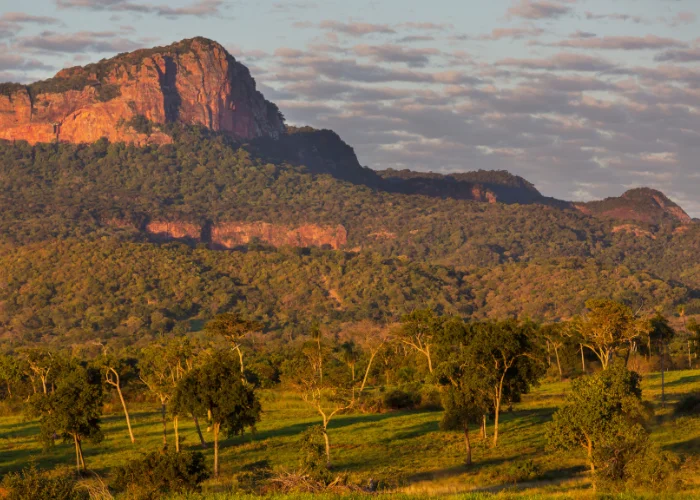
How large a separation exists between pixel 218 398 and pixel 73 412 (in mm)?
7582

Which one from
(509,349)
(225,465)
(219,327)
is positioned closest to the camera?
(225,465)

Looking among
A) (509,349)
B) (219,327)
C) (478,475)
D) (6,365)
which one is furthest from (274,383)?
(478,475)

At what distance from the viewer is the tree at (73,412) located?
2016 inches

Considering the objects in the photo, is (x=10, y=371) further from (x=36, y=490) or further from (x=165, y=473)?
(x=36, y=490)

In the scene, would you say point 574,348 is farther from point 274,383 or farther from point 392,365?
point 274,383

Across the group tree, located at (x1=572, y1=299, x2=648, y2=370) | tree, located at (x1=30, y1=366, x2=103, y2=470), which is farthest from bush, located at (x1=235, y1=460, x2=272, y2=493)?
tree, located at (x1=572, y1=299, x2=648, y2=370)

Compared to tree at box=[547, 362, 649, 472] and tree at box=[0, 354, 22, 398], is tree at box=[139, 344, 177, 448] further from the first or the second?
tree at box=[547, 362, 649, 472]

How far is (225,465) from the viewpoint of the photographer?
172 ft

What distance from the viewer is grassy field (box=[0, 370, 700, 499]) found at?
4519cm

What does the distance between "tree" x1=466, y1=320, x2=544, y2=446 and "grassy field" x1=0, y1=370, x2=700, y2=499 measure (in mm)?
2353

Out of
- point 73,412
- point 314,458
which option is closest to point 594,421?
point 314,458

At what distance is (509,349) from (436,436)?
6712mm

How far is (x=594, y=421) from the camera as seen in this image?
4262cm

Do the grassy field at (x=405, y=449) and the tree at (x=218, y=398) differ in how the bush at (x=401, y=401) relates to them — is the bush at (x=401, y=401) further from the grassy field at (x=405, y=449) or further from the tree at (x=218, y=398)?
the tree at (x=218, y=398)
